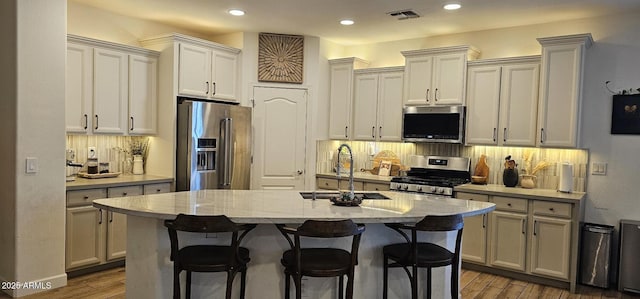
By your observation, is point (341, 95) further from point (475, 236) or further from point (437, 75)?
point (475, 236)

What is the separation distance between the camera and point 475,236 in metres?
4.67

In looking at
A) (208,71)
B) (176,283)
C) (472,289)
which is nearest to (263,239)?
(176,283)

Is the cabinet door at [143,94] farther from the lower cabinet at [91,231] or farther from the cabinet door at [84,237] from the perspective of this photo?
the cabinet door at [84,237]

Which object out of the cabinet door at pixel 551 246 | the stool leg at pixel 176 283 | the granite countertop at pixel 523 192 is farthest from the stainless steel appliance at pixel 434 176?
the stool leg at pixel 176 283

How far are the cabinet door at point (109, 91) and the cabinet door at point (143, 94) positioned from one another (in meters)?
0.07

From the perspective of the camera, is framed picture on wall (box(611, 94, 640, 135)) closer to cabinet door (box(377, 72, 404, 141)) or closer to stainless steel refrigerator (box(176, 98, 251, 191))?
cabinet door (box(377, 72, 404, 141))

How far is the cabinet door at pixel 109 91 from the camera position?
4488 millimetres

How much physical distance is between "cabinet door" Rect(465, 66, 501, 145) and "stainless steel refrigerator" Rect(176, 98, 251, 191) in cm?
252

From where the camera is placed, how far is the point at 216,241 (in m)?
2.96

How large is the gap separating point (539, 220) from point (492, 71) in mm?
1622

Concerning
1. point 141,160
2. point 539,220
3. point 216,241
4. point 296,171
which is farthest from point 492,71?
point 141,160

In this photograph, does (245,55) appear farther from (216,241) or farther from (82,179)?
(216,241)

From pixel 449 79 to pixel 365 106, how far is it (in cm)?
116

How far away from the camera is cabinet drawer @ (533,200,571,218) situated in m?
4.18
